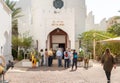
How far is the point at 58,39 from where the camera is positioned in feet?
114

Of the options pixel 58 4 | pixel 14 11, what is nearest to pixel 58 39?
pixel 58 4

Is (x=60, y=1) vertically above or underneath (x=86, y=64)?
above

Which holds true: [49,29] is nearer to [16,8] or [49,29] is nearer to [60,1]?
[60,1]

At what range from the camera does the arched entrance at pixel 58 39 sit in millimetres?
33031

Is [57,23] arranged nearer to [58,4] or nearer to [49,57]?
[49,57]

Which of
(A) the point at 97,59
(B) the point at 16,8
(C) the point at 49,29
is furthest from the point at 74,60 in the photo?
(B) the point at 16,8

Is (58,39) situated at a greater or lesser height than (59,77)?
greater

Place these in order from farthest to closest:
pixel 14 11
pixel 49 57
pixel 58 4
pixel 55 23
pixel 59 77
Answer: pixel 14 11 → pixel 58 4 → pixel 55 23 → pixel 49 57 → pixel 59 77

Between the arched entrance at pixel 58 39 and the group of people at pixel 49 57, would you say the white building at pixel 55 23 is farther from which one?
the group of people at pixel 49 57

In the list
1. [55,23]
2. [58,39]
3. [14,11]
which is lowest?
[58,39]

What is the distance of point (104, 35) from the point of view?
37.1m

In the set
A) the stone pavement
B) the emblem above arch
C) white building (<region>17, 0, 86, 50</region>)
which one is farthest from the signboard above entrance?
the stone pavement

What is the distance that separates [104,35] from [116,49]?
451 cm

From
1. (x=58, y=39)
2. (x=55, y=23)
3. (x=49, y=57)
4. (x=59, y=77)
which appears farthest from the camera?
(x=58, y=39)
